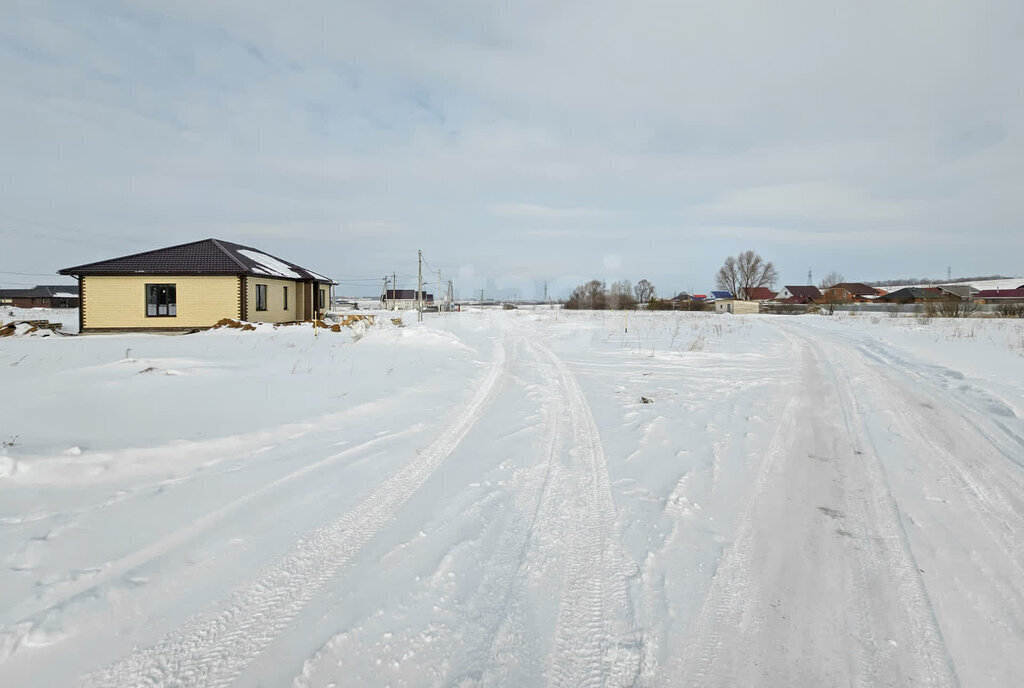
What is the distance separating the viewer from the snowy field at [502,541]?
218cm

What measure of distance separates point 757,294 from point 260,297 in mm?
90883

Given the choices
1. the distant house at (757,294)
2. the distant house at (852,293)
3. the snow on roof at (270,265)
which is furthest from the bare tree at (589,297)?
the snow on roof at (270,265)

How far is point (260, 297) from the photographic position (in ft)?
74.3

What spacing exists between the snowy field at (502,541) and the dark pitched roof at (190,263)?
51.1 ft

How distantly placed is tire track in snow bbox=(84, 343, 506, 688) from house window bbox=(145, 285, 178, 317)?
22.4m

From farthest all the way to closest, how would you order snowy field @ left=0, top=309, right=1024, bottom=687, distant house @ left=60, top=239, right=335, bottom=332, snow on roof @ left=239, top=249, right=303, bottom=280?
1. snow on roof @ left=239, top=249, right=303, bottom=280
2. distant house @ left=60, top=239, right=335, bottom=332
3. snowy field @ left=0, top=309, right=1024, bottom=687

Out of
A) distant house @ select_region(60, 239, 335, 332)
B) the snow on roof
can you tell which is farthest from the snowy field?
the snow on roof

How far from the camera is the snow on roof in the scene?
75.1ft

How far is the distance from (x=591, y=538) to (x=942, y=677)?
1784 mm

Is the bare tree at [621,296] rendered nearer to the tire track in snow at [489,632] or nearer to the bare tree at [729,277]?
the bare tree at [729,277]

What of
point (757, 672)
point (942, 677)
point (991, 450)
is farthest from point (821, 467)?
point (757, 672)

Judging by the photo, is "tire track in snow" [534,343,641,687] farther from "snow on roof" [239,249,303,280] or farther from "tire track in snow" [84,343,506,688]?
"snow on roof" [239,249,303,280]

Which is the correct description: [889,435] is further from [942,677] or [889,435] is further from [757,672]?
[757,672]

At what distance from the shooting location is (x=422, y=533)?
3285 millimetres
